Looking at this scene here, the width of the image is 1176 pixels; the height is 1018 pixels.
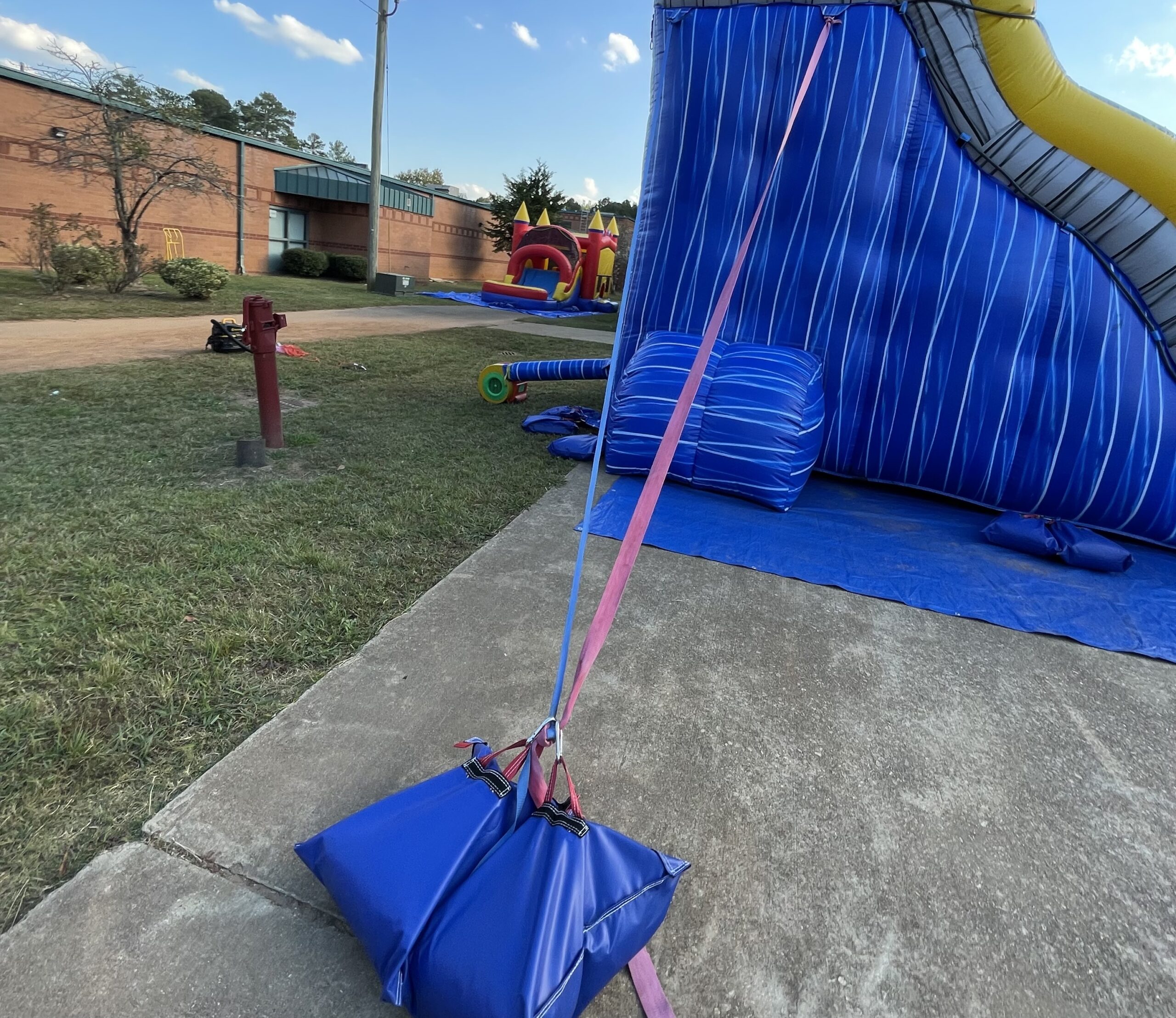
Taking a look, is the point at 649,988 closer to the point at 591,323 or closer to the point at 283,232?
the point at 591,323

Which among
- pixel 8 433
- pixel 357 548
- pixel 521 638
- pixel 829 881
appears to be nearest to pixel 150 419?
pixel 8 433

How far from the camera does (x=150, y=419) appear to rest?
503cm

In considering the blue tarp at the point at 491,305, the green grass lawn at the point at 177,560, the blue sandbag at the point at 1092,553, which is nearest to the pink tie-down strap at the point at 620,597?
the green grass lawn at the point at 177,560

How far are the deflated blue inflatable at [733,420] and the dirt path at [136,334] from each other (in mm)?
5237

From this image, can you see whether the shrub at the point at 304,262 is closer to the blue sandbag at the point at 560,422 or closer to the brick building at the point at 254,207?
the brick building at the point at 254,207

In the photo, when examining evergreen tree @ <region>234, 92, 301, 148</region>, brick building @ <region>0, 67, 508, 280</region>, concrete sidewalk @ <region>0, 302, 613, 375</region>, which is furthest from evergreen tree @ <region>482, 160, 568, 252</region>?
evergreen tree @ <region>234, 92, 301, 148</region>

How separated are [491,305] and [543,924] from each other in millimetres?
17760

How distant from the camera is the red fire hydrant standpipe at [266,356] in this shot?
14.5ft

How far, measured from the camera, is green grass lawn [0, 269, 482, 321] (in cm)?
971

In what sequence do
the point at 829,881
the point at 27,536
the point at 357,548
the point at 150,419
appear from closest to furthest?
the point at 829,881 < the point at 27,536 < the point at 357,548 < the point at 150,419

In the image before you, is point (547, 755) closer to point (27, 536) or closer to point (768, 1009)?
point (768, 1009)

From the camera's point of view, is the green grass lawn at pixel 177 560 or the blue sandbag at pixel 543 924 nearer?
the blue sandbag at pixel 543 924

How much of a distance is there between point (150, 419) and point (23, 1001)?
4456mm

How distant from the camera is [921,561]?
3904 millimetres
